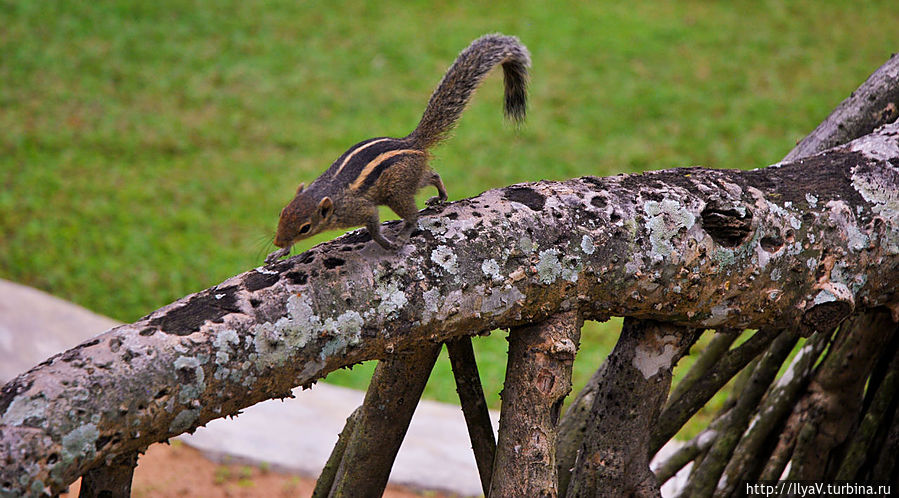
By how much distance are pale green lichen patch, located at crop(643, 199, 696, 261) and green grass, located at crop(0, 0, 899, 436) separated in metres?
3.21

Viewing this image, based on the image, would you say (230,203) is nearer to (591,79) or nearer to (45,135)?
(45,135)

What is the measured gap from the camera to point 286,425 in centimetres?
481

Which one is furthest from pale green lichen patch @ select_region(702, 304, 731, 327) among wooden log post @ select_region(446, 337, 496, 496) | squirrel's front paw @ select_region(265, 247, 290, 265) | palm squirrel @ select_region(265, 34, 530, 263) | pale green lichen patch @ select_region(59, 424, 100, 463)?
pale green lichen patch @ select_region(59, 424, 100, 463)

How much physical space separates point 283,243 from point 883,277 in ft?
5.42

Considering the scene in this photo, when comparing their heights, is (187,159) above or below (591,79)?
below

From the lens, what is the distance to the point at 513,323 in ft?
6.91

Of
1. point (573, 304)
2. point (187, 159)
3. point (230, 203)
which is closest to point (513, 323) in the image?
point (573, 304)

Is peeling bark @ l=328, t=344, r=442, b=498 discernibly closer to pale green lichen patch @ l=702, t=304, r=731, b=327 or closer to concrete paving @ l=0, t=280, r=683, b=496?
pale green lichen patch @ l=702, t=304, r=731, b=327

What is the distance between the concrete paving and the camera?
179 inches

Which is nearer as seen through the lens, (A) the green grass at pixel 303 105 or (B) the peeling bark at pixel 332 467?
(B) the peeling bark at pixel 332 467

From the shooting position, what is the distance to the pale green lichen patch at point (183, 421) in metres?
1.72

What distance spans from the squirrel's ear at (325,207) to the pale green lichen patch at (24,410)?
1.01m

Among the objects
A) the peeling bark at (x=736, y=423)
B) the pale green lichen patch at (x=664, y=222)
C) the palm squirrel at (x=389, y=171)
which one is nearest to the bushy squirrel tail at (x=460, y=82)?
the palm squirrel at (x=389, y=171)

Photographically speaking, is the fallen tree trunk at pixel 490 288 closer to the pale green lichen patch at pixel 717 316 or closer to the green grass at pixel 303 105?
the pale green lichen patch at pixel 717 316
